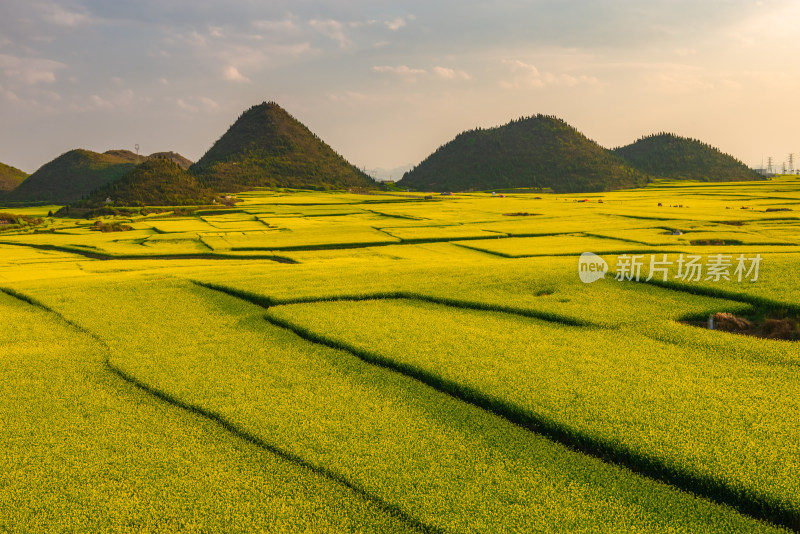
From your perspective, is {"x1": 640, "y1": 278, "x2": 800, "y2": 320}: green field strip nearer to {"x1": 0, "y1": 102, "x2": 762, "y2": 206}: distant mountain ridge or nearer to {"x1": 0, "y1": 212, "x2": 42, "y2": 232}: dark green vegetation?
{"x1": 0, "y1": 212, "x2": 42, "y2": 232}: dark green vegetation

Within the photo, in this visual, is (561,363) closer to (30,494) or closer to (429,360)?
(429,360)

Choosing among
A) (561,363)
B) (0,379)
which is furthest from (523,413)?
(0,379)

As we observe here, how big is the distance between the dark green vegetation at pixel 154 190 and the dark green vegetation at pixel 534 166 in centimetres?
8103

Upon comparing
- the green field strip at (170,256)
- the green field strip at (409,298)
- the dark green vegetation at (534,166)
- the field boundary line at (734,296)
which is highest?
the dark green vegetation at (534,166)

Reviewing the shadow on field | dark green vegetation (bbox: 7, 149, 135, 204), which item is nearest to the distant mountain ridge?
dark green vegetation (bbox: 7, 149, 135, 204)

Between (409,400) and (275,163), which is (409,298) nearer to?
(409,400)

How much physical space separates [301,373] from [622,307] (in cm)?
1188

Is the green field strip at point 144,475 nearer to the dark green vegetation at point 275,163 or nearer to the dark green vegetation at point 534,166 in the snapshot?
the dark green vegetation at point 275,163

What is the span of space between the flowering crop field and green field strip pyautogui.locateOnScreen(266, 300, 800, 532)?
0.13 ft

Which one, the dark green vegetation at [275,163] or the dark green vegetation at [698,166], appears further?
the dark green vegetation at [698,166]

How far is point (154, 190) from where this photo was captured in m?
108

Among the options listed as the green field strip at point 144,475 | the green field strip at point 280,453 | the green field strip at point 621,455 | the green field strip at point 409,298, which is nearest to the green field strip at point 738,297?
the green field strip at point 409,298

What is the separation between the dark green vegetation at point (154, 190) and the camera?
101 metres

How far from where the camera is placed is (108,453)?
1134 centimetres
